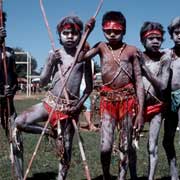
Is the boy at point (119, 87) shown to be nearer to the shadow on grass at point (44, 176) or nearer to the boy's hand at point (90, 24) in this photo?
the boy's hand at point (90, 24)

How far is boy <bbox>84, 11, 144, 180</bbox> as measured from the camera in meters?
5.69

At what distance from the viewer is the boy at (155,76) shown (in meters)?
6.23

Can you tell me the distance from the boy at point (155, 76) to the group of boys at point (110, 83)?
0.01m

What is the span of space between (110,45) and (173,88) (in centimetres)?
116

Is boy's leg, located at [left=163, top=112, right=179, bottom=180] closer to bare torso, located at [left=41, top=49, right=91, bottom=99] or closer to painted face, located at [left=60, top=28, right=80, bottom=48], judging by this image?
bare torso, located at [left=41, top=49, right=91, bottom=99]

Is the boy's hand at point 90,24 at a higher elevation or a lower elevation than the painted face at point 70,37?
higher

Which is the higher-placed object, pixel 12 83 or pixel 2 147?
pixel 12 83

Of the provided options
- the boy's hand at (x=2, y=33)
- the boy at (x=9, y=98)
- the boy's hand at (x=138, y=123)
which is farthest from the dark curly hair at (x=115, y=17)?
the boy at (x=9, y=98)

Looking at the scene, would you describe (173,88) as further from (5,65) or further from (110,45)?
→ (5,65)

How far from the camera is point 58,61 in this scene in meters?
5.90

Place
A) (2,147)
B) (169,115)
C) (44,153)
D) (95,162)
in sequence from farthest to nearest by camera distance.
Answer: (2,147) → (44,153) → (95,162) → (169,115)

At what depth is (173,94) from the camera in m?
6.32

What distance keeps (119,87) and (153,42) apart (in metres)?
0.96

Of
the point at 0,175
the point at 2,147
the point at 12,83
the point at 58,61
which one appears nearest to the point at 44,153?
the point at 2,147
